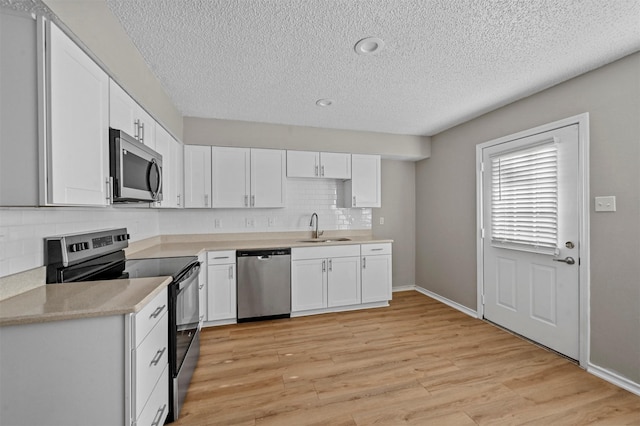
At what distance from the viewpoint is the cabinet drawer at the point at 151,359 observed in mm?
1281

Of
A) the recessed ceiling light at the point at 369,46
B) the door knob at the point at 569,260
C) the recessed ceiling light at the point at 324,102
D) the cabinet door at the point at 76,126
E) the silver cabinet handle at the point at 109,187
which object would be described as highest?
the recessed ceiling light at the point at 324,102

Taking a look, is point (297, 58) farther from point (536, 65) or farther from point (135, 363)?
point (135, 363)

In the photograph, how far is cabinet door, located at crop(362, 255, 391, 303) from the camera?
12.4 ft

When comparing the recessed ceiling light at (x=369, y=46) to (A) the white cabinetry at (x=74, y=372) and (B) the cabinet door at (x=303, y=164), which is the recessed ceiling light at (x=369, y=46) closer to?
(B) the cabinet door at (x=303, y=164)

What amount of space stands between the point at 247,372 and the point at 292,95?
2.58 metres

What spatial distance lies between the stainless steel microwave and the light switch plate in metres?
3.42

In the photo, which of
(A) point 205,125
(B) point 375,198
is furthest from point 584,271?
(A) point 205,125

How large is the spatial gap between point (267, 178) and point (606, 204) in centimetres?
330

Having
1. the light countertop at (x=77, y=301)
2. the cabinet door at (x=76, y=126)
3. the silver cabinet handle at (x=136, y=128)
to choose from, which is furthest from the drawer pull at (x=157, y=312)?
the silver cabinet handle at (x=136, y=128)

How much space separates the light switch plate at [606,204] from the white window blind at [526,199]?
30cm

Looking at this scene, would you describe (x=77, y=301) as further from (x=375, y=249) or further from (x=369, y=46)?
(x=375, y=249)

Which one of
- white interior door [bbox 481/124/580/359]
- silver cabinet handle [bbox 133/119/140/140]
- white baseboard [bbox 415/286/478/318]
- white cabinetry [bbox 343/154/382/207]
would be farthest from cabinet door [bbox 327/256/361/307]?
silver cabinet handle [bbox 133/119/140/140]

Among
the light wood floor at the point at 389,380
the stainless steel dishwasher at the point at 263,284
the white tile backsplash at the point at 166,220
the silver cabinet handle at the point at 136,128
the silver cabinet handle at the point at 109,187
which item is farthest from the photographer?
the stainless steel dishwasher at the point at 263,284

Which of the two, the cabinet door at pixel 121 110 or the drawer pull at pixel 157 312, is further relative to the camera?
the cabinet door at pixel 121 110
